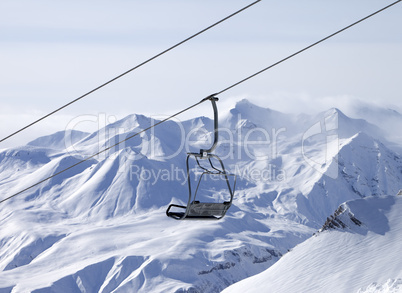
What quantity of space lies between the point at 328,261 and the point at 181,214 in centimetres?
10442

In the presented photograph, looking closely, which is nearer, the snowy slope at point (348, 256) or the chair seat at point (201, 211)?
the chair seat at point (201, 211)

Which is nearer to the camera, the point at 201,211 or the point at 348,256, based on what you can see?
the point at 201,211

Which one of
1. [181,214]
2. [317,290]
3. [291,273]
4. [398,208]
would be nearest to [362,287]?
[317,290]

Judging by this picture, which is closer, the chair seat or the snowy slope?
the chair seat

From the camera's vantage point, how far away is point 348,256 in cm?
11475

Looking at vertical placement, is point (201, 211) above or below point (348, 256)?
above

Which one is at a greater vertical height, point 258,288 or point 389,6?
point 389,6

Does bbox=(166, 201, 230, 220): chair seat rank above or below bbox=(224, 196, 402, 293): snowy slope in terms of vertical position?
above

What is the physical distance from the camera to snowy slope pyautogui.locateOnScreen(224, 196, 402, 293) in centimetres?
10656

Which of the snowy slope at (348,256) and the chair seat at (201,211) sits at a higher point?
the chair seat at (201,211)

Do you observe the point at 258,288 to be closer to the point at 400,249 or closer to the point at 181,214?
the point at 400,249

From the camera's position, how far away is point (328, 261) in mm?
114562

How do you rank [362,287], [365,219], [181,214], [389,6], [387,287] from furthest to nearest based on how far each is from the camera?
[365,219], [362,287], [387,287], [181,214], [389,6]

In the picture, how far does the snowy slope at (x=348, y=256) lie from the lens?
350 feet
